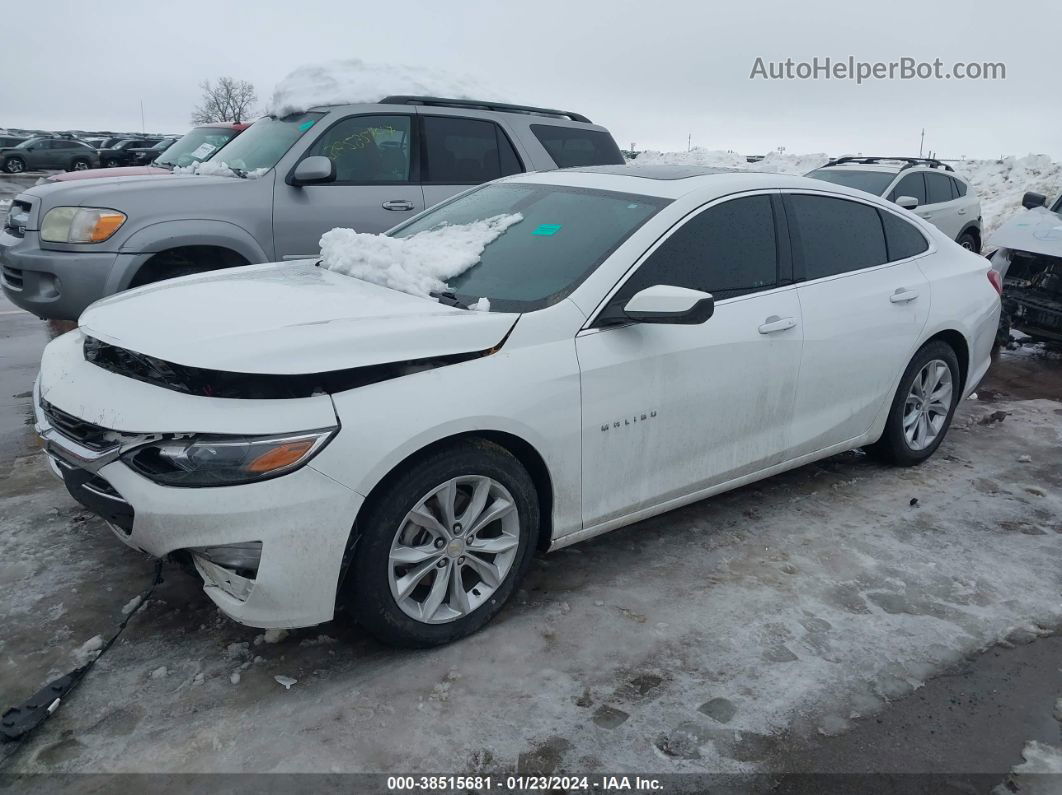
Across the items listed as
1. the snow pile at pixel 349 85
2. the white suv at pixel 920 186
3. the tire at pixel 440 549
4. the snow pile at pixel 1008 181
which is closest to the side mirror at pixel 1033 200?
the white suv at pixel 920 186

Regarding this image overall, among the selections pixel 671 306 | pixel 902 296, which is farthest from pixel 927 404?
pixel 671 306

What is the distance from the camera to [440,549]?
3.01m

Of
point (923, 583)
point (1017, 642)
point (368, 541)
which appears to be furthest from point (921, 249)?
point (368, 541)

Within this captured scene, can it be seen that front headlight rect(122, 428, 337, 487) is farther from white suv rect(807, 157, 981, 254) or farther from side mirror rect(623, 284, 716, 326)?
white suv rect(807, 157, 981, 254)

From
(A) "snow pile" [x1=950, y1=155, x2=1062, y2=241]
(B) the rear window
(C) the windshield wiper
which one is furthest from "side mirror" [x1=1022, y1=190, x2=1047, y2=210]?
(A) "snow pile" [x1=950, y1=155, x2=1062, y2=241]

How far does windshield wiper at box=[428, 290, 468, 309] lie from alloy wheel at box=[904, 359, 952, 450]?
277 cm

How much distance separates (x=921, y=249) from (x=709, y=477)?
2.14 meters

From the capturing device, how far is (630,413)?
3396mm

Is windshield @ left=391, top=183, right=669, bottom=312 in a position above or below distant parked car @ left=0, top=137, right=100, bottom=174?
below

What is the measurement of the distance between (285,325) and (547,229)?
4.36 ft

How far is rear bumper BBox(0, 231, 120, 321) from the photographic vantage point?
539 cm

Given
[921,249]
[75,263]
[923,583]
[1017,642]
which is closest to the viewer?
[1017,642]

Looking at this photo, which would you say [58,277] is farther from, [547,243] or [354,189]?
[547,243]

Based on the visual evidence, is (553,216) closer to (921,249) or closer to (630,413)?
(630,413)
